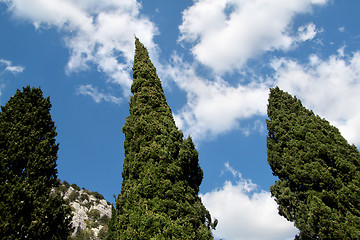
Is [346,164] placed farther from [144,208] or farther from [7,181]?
[7,181]

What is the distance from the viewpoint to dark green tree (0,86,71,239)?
717 cm

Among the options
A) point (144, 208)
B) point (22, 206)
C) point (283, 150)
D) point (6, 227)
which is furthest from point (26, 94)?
point (283, 150)

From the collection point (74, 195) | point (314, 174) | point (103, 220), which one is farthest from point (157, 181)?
point (74, 195)

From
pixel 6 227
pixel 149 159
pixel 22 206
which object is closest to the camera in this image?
pixel 6 227

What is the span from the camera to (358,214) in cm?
1073

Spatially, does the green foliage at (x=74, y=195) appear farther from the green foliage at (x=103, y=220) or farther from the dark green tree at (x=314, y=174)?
the dark green tree at (x=314, y=174)

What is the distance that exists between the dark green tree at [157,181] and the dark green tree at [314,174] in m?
6.48

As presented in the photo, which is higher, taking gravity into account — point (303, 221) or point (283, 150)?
point (283, 150)

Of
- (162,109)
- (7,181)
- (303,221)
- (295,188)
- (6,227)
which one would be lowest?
(6,227)

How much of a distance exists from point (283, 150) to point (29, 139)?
580 inches

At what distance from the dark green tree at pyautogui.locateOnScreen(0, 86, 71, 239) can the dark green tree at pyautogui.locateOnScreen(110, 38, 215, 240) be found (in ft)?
8.53

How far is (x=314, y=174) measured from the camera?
12.2 metres

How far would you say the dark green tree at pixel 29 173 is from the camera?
23.5 feet

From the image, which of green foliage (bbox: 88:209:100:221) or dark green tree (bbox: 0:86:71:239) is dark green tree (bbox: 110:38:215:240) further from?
green foliage (bbox: 88:209:100:221)
